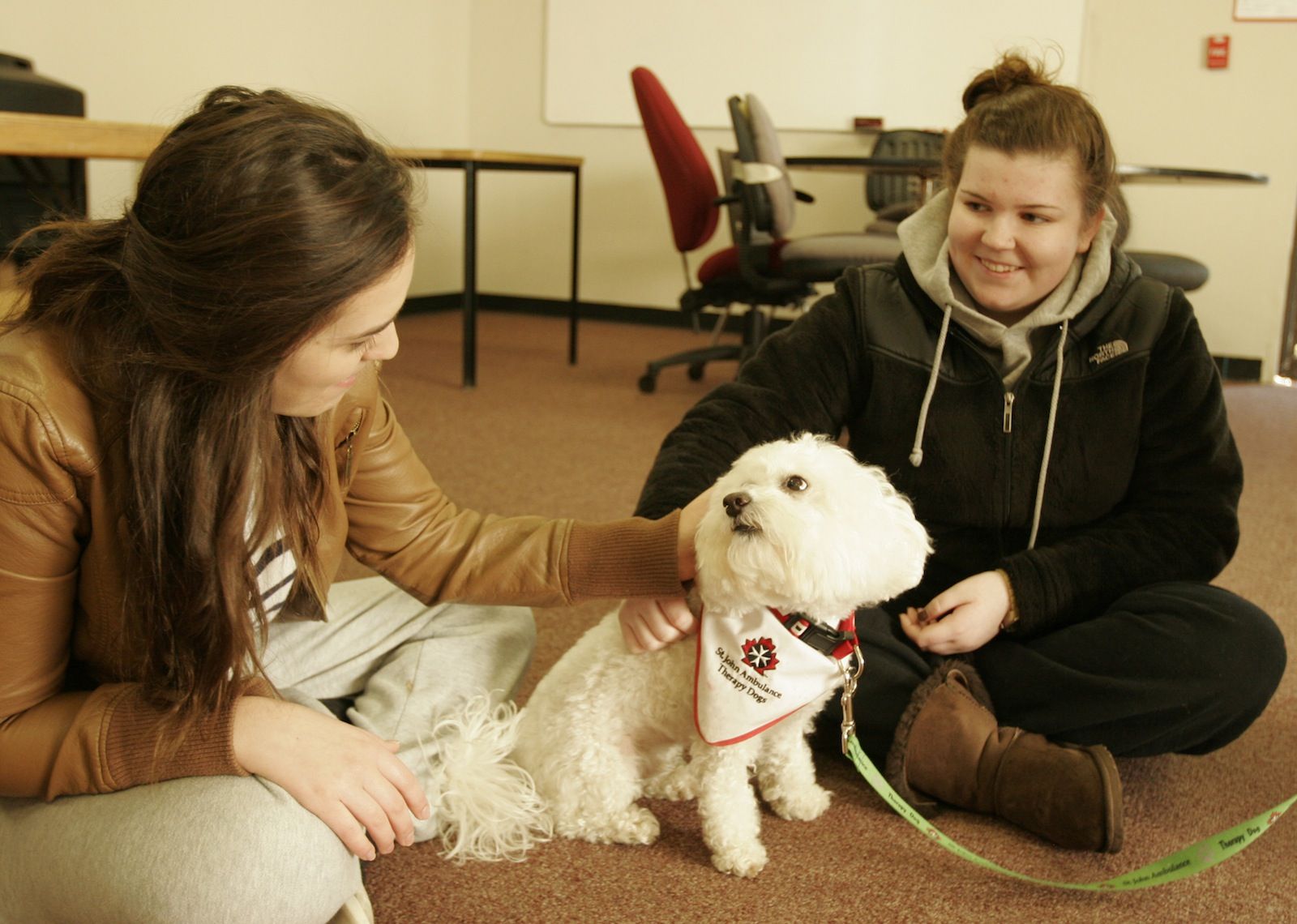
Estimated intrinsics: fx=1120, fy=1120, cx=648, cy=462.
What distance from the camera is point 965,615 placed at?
1292 mm

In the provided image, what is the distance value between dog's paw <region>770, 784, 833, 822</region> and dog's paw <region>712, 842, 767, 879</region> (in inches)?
4.4

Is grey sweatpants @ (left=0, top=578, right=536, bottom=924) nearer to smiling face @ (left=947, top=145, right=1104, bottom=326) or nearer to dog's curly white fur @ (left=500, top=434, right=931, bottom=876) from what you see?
dog's curly white fur @ (left=500, top=434, right=931, bottom=876)

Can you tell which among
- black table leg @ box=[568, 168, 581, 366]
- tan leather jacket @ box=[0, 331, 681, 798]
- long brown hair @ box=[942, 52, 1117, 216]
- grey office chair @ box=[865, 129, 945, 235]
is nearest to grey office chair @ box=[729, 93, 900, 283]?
grey office chair @ box=[865, 129, 945, 235]

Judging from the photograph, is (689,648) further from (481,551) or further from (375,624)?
(375,624)

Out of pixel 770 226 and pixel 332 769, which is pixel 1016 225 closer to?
pixel 332 769

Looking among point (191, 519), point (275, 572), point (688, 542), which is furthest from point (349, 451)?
point (688, 542)

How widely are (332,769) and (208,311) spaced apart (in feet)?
1.30

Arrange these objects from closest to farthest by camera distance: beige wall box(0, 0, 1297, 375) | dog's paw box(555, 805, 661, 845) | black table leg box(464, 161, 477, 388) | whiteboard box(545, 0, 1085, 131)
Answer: dog's paw box(555, 805, 661, 845) → black table leg box(464, 161, 477, 388) → beige wall box(0, 0, 1297, 375) → whiteboard box(545, 0, 1085, 131)

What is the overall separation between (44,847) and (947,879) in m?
0.85

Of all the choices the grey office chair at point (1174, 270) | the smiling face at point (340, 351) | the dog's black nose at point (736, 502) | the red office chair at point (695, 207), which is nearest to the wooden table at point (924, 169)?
the grey office chair at point (1174, 270)

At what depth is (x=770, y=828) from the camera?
124 centimetres

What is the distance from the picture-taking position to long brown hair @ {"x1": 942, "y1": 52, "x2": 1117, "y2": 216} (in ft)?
4.23

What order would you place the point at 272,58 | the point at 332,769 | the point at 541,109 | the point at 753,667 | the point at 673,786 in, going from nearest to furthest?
1. the point at 332,769
2. the point at 753,667
3. the point at 673,786
4. the point at 272,58
5. the point at 541,109

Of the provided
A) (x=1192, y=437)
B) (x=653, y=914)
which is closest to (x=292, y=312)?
(x=653, y=914)
